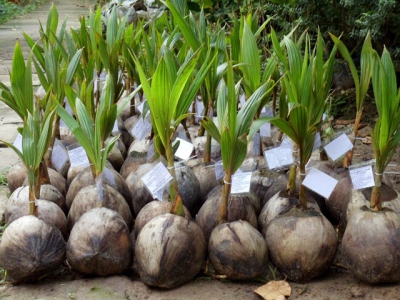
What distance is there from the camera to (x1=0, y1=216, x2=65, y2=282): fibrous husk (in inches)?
85.3

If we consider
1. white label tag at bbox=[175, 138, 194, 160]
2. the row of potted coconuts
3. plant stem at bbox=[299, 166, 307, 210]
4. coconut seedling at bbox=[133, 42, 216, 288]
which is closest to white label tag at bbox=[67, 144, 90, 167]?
the row of potted coconuts

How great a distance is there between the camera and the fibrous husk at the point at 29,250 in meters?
2.17

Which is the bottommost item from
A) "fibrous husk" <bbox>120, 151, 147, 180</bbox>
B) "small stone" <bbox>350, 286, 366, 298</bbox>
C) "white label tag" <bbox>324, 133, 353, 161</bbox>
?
"small stone" <bbox>350, 286, 366, 298</bbox>

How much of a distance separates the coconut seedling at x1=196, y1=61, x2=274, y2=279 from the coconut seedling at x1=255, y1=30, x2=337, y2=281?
0.06m

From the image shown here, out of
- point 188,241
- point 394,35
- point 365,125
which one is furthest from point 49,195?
point 394,35

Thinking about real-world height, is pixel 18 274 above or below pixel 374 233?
below

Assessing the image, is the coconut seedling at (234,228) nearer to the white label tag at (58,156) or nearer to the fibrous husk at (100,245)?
the fibrous husk at (100,245)

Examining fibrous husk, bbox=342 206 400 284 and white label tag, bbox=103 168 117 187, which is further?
white label tag, bbox=103 168 117 187

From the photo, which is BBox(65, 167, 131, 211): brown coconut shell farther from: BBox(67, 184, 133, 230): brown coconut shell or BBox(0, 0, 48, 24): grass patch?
BBox(0, 0, 48, 24): grass patch

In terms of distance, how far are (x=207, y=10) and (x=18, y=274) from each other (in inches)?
179

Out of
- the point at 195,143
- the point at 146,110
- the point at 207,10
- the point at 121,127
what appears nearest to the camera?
the point at 146,110

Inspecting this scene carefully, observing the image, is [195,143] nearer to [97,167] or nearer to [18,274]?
[97,167]

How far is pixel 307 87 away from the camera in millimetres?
2275

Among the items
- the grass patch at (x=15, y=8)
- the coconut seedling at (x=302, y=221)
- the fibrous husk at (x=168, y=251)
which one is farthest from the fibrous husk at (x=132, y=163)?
the grass patch at (x=15, y=8)
